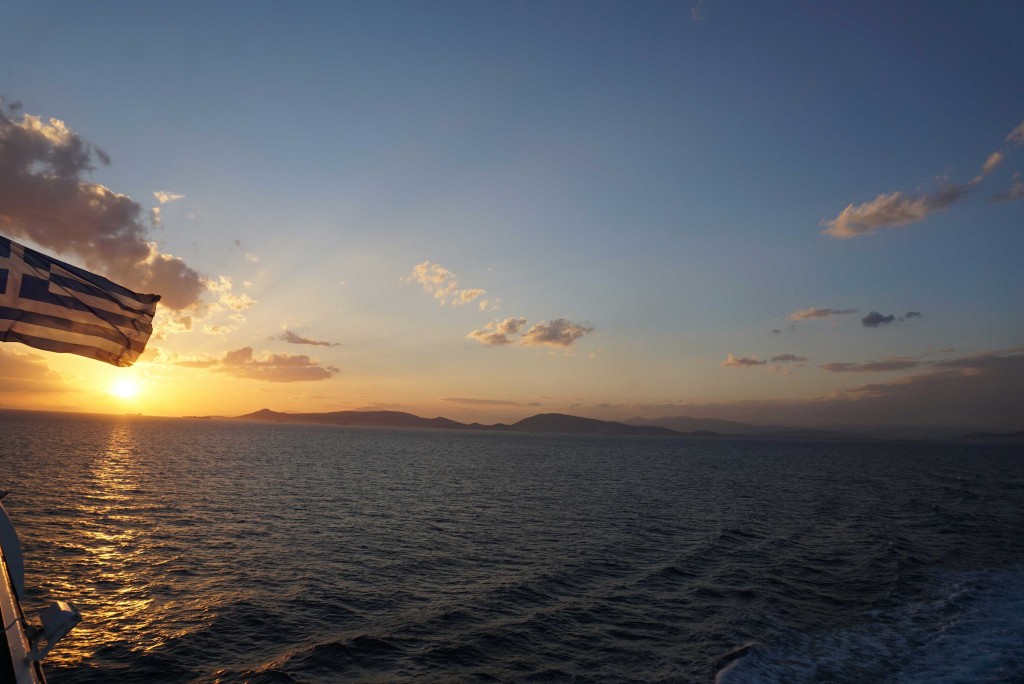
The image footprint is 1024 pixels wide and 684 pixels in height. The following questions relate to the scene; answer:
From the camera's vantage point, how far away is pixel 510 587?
3186 cm

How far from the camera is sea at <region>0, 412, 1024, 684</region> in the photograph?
22.4m

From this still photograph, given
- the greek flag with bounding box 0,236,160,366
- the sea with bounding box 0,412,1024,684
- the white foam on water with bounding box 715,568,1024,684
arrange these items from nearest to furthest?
the greek flag with bounding box 0,236,160,366 → the white foam on water with bounding box 715,568,1024,684 → the sea with bounding box 0,412,1024,684

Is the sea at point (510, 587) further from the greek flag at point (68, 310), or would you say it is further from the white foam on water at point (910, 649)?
the greek flag at point (68, 310)

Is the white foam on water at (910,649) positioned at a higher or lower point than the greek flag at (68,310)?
lower

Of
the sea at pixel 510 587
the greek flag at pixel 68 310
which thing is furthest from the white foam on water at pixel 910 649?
the greek flag at pixel 68 310

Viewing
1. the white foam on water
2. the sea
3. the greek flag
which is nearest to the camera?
the greek flag

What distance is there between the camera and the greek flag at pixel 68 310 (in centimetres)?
1040

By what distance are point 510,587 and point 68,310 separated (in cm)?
2734

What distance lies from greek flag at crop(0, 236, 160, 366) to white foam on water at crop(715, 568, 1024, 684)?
2381cm

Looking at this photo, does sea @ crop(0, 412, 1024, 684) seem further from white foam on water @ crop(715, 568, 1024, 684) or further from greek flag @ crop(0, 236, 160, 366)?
greek flag @ crop(0, 236, 160, 366)

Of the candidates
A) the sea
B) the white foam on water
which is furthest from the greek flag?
the white foam on water

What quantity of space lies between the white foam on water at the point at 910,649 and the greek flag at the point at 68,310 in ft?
78.1

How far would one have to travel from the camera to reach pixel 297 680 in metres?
20.5

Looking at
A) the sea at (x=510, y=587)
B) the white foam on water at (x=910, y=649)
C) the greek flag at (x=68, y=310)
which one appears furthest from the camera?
the sea at (x=510, y=587)
